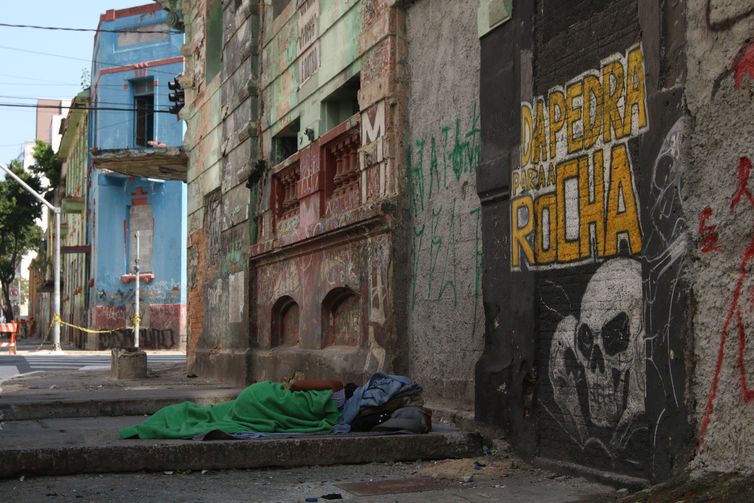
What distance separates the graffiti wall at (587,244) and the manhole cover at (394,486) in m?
0.84

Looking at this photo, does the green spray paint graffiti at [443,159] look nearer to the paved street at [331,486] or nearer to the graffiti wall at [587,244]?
the graffiti wall at [587,244]

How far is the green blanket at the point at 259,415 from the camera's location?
24.6ft

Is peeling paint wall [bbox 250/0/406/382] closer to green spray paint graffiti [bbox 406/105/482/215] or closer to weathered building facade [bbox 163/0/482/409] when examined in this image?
weathered building facade [bbox 163/0/482/409]

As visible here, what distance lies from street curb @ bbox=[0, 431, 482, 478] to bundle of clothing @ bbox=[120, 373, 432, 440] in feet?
0.74

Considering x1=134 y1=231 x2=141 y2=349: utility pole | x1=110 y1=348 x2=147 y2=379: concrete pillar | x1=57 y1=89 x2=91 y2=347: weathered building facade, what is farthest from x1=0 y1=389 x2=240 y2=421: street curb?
x1=57 y1=89 x2=91 y2=347: weathered building facade

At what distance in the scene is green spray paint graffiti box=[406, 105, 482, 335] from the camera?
26.2 ft

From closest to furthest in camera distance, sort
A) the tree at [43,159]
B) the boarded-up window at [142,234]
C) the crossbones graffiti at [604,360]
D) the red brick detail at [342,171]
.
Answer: the crossbones graffiti at [604,360]
the red brick detail at [342,171]
the boarded-up window at [142,234]
the tree at [43,159]

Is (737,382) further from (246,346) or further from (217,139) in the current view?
(217,139)

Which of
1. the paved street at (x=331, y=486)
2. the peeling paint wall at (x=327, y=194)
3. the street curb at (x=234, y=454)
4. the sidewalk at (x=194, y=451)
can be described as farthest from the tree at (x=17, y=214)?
the paved street at (x=331, y=486)

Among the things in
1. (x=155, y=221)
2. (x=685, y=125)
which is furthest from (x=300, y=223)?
(x=155, y=221)

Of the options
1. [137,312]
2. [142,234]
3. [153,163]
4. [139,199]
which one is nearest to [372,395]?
[153,163]

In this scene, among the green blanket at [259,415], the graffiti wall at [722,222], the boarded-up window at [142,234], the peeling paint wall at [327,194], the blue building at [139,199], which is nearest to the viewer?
the graffiti wall at [722,222]

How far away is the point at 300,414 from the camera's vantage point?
25.4 ft

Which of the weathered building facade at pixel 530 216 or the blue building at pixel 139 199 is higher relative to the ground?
the blue building at pixel 139 199
